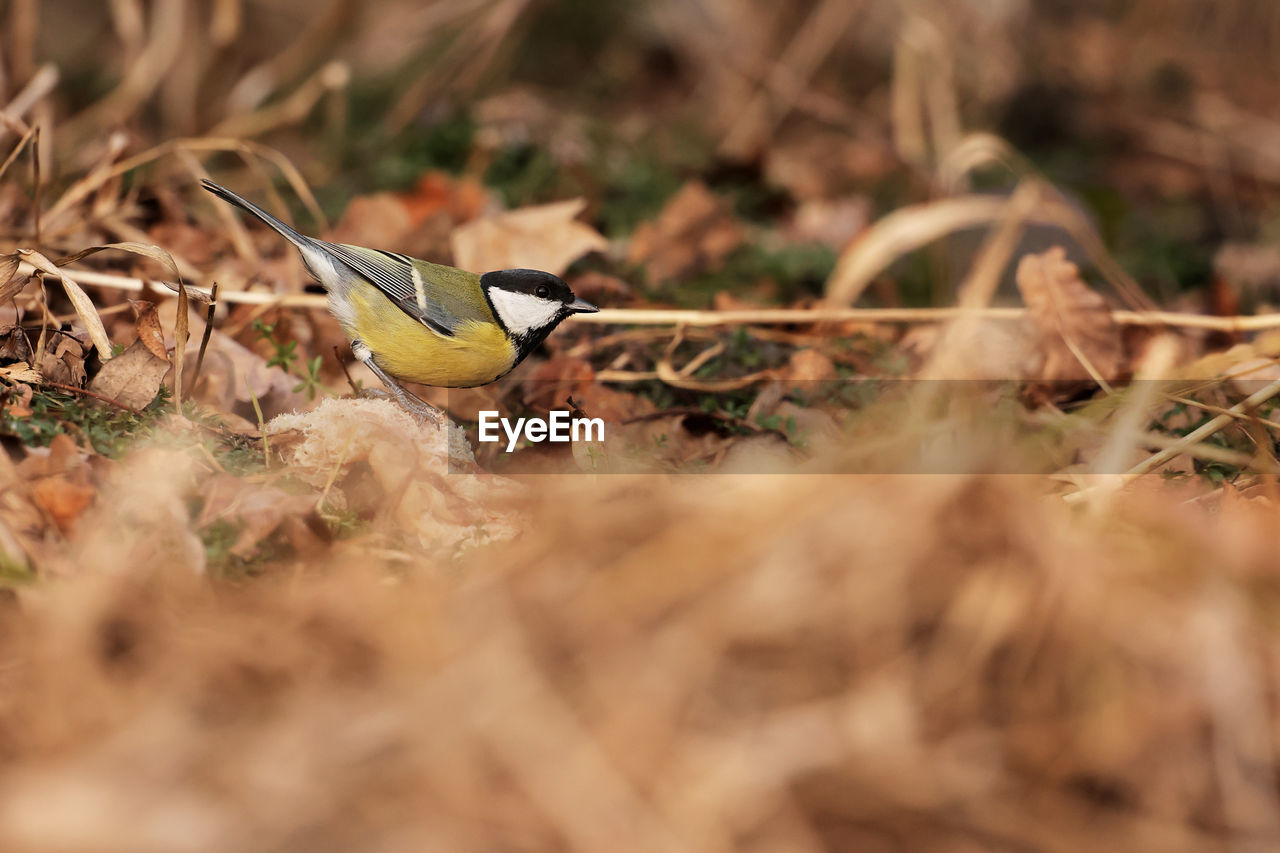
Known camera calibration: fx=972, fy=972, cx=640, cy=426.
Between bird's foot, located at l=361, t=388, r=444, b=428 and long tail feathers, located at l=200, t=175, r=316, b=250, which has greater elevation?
long tail feathers, located at l=200, t=175, r=316, b=250

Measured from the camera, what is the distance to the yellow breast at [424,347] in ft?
6.73

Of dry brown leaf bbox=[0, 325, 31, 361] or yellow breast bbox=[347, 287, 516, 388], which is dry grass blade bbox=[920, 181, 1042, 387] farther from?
dry brown leaf bbox=[0, 325, 31, 361]

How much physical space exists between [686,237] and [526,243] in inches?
30.3

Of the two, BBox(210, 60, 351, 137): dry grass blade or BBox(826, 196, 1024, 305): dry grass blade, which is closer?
BBox(826, 196, 1024, 305): dry grass blade

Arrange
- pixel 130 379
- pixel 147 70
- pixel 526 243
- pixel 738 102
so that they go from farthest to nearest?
1. pixel 738 102
2. pixel 147 70
3. pixel 526 243
4. pixel 130 379

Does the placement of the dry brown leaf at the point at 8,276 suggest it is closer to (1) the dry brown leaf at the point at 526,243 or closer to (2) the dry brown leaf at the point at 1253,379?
(1) the dry brown leaf at the point at 526,243

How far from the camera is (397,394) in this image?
2.03m

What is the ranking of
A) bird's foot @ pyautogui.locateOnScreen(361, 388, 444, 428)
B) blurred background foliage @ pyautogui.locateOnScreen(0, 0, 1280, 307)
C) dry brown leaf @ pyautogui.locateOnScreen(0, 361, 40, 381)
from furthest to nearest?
blurred background foliage @ pyautogui.locateOnScreen(0, 0, 1280, 307)
bird's foot @ pyautogui.locateOnScreen(361, 388, 444, 428)
dry brown leaf @ pyautogui.locateOnScreen(0, 361, 40, 381)

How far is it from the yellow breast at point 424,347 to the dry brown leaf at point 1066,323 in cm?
124

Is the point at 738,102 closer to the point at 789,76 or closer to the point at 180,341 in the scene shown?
the point at 789,76

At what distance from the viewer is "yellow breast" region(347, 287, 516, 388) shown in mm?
2053

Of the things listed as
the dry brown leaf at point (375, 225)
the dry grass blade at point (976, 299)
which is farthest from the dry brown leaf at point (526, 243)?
the dry grass blade at point (976, 299)

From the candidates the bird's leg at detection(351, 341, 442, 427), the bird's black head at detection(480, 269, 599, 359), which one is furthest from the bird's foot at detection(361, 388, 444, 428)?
the bird's black head at detection(480, 269, 599, 359)

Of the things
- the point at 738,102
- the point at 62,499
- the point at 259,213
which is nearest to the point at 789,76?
the point at 738,102
